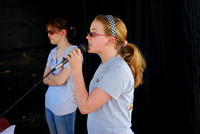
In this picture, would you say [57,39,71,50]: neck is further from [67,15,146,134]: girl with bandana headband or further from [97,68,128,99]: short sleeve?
[97,68,128,99]: short sleeve

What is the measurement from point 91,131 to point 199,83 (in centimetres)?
107

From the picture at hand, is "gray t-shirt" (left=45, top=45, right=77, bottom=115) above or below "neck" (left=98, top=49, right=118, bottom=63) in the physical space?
below

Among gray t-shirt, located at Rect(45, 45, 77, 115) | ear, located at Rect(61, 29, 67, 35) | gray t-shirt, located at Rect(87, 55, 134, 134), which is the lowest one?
gray t-shirt, located at Rect(45, 45, 77, 115)

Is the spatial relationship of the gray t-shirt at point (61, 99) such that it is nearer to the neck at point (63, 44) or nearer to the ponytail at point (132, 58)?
the neck at point (63, 44)

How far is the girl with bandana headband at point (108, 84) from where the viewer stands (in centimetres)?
115

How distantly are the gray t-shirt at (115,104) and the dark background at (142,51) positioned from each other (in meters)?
0.85

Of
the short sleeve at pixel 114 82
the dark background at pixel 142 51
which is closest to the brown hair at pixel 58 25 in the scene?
the dark background at pixel 142 51

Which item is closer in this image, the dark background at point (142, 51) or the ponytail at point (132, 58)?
the ponytail at point (132, 58)

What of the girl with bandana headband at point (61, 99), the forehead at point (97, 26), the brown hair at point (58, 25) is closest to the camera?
the forehead at point (97, 26)

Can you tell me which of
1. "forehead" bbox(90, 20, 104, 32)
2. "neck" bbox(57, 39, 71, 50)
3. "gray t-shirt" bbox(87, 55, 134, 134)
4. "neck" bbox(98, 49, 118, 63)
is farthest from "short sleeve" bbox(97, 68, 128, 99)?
"neck" bbox(57, 39, 71, 50)

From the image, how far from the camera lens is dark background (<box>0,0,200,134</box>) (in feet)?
5.85

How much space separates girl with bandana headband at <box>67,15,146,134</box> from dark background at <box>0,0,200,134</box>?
77cm

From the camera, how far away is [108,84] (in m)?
1.14

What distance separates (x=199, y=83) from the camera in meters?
1.71
